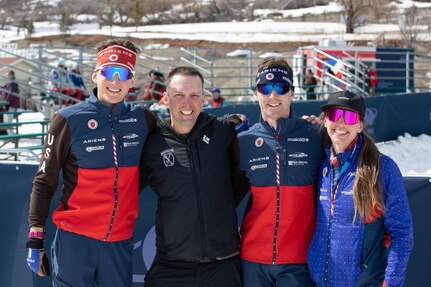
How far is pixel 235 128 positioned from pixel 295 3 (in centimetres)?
10983

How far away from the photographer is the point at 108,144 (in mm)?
3852

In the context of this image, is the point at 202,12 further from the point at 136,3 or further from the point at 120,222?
the point at 120,222

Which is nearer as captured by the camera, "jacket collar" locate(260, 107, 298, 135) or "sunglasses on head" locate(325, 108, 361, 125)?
"sunglasses on head" locate(325, 108, 361, 125)

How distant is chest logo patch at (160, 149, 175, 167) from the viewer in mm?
3766

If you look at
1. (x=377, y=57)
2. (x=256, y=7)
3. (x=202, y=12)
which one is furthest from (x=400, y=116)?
(x=256, y=7)

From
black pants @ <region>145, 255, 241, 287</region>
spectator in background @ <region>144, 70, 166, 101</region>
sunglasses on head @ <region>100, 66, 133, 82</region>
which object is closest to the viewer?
black pants @ <region>145, 255, 241, 287</region>

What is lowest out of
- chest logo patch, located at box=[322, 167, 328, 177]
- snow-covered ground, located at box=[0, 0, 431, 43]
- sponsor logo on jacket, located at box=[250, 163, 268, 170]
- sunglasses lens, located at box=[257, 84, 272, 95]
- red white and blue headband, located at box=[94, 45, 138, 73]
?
chest logo patch, located at box=[322, 167, 328, 177]

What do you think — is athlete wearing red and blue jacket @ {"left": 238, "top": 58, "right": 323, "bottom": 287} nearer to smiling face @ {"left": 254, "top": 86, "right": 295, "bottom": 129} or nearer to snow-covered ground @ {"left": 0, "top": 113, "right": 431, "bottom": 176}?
smiling face @ {"left": 254, "top": 86, "right": 295, "bottom": 129}

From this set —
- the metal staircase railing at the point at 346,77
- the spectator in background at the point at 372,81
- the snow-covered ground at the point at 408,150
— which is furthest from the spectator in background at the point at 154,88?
the spectator in background at the point at 372,81

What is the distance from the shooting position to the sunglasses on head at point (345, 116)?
3598mm

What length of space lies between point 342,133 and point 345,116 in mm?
96

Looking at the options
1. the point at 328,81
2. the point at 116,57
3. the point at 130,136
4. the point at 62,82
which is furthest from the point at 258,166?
the point at 328,81

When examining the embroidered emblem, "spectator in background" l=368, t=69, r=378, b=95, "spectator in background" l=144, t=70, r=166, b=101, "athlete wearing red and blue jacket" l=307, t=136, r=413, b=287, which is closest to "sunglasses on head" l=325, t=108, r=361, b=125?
"athlete wearing red and blue jacket" l=307, t=136, r=413, b=287

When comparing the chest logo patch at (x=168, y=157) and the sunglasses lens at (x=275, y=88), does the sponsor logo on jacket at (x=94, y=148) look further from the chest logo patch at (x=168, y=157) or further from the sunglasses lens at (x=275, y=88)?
the sunglasses lens at (x=275, y=88)
